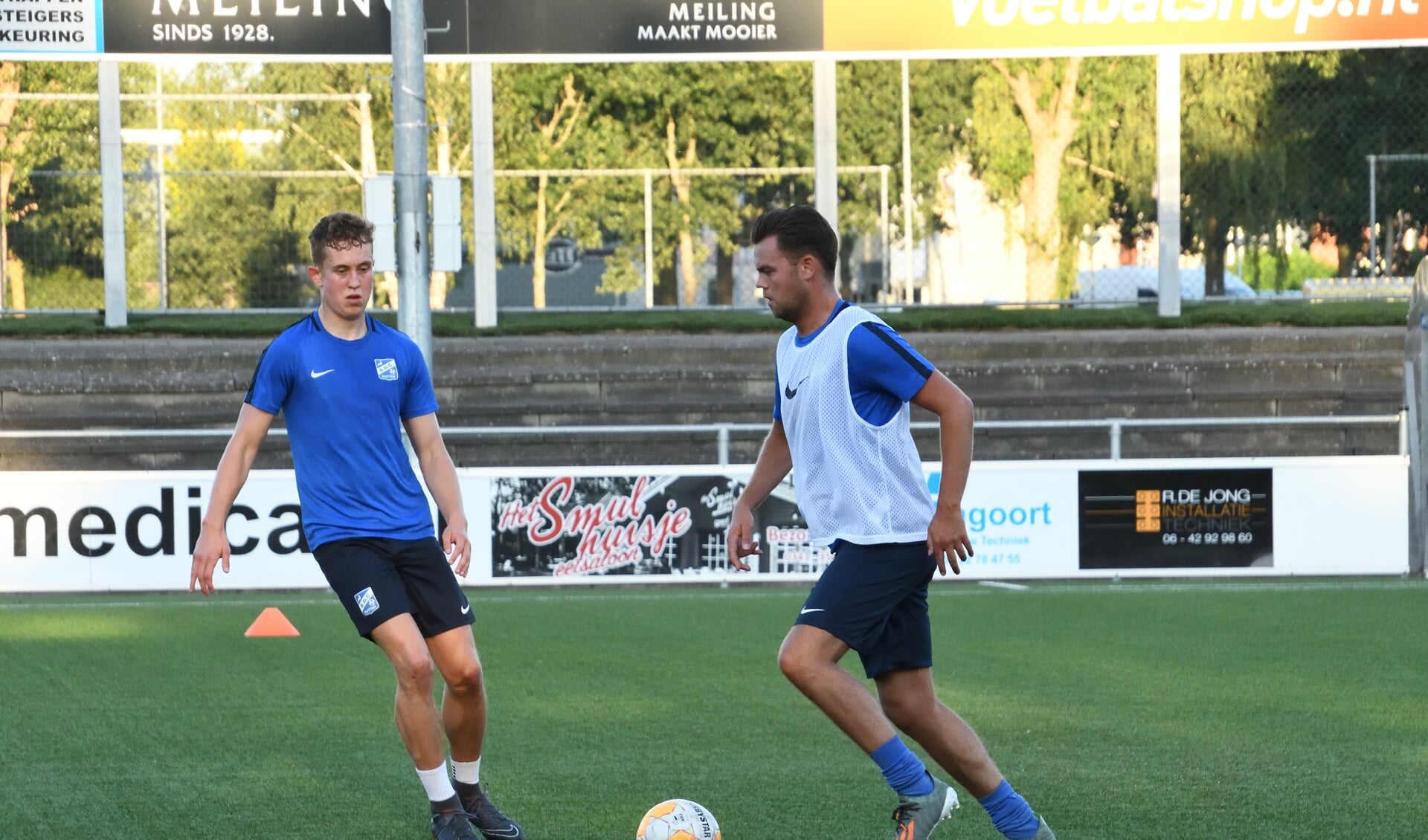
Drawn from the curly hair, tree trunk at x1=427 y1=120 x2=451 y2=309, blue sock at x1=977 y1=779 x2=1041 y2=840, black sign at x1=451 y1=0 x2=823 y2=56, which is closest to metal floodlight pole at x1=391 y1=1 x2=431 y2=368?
black sign at x1=451 y1=0 x2=823 y2=56

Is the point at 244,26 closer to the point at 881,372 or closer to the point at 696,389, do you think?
the point at 696,389

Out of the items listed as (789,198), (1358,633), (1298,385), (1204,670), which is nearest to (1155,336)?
(1298,385)

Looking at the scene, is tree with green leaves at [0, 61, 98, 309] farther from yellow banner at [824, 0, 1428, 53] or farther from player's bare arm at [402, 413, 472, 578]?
player's bare arm at [402, 413, 472, 578]

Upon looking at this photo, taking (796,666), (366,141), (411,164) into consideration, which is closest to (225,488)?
(796,666)

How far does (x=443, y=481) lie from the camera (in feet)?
19.1

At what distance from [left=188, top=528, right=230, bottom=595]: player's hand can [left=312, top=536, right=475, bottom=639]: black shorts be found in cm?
29

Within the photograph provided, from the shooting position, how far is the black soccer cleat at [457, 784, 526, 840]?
225 inches

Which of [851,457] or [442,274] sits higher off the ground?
[442,274]

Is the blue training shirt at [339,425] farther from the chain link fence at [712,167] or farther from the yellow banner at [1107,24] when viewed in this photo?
the chain link fence at [712,167]

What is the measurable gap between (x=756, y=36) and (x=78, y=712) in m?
14.6

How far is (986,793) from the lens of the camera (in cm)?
511

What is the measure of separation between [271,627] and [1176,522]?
24.2 ft

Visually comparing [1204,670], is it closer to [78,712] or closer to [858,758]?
[858,758]

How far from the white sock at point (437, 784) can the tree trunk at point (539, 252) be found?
67.8ft
